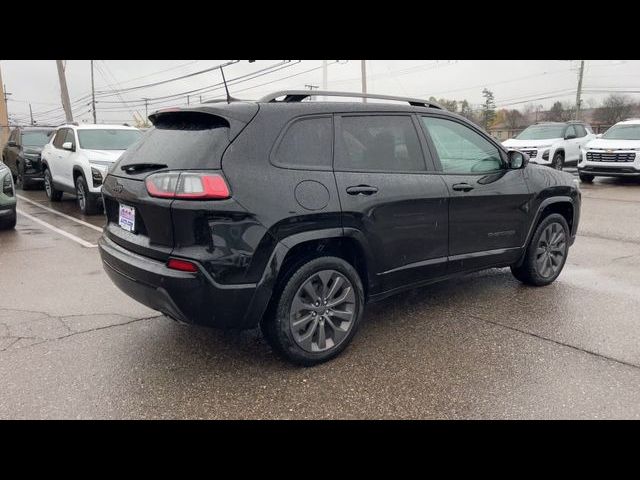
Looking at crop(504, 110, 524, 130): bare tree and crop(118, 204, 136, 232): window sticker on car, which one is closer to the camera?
crop(118, 204, 136, 232): window sticker on car

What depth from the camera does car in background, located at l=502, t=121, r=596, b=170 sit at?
Result: 1519 cm

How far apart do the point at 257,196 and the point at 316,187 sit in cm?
43

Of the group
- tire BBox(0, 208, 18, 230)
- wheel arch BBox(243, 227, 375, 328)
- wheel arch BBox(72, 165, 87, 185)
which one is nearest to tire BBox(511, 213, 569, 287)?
wheel arch BBox(243, 227, 375, 328)

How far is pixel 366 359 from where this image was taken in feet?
11.4

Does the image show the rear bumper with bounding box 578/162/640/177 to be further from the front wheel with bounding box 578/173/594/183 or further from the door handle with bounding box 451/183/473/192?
the door handle with bounding box 451/183/473/192

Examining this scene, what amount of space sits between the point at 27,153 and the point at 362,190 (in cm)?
1265

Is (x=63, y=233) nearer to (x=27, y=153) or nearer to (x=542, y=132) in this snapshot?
(x=27, y=153)

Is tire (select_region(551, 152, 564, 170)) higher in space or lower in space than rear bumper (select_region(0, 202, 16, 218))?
lower

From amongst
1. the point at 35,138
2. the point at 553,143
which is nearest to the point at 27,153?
the point at 35,138

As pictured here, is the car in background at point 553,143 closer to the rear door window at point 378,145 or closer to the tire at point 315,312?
the rear door window at point 378,145

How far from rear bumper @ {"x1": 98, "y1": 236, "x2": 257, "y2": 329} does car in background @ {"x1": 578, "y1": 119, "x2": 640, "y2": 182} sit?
13.9 meters

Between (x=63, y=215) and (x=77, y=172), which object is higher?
(x=77, y=172)

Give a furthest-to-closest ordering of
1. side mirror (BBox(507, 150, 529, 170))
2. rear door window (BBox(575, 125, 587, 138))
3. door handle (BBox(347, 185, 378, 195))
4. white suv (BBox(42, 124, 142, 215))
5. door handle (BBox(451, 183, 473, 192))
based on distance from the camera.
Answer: rear door window (BBox(575, 125, 587, 138)), white suv (BBox(42, 124, 142, 215)), side mirror (BBox(507, 150, 529, 170)), door handle (BBox(451, 183, 473, 192)), door handle (BBox(347, 185, 378, 195))
